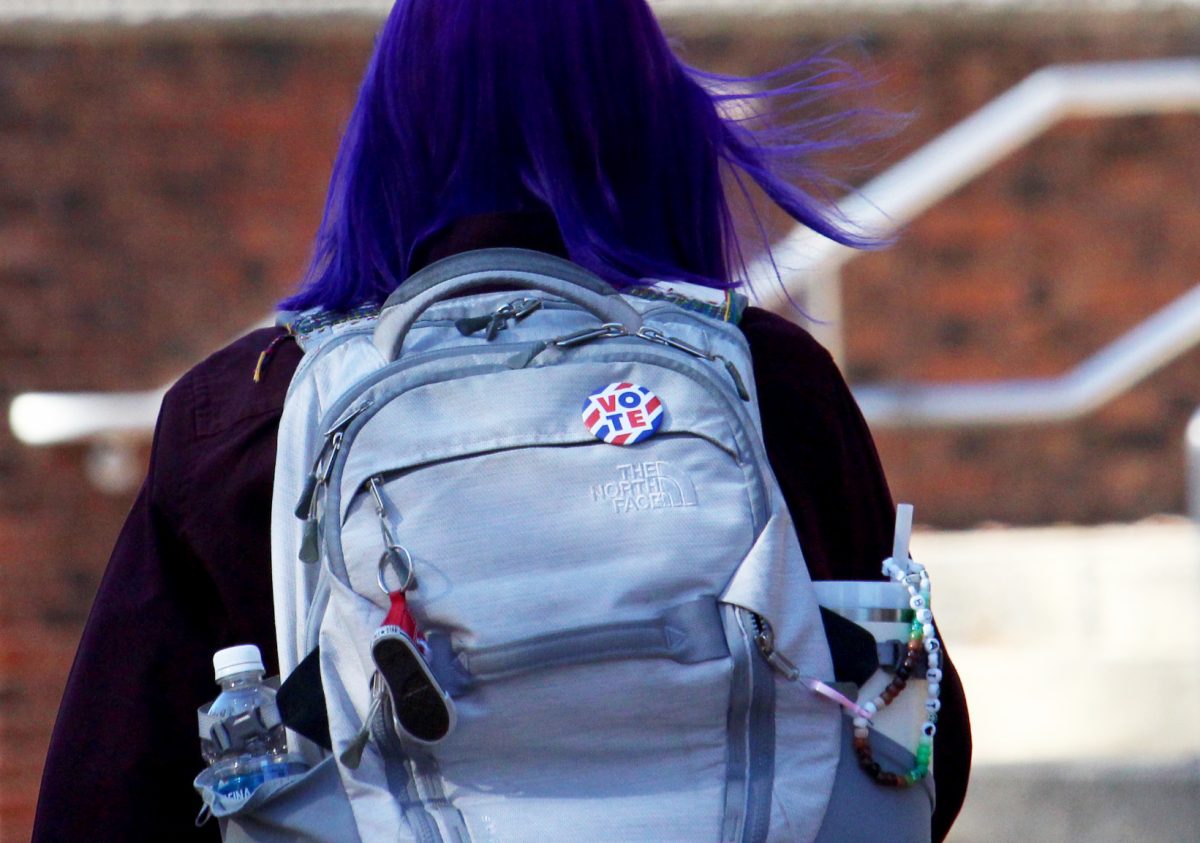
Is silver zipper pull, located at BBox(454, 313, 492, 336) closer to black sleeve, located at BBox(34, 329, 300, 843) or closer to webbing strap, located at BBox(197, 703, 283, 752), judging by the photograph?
black sleeve, located at BBox(34, 329, 300, 843)

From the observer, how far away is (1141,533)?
436 cm

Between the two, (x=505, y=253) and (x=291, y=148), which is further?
(x=291, y=148)

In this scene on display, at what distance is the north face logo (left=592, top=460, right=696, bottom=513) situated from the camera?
141cm

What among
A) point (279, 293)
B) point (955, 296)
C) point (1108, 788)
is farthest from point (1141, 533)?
point (279, 293)

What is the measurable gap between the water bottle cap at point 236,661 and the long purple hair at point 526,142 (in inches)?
13.9

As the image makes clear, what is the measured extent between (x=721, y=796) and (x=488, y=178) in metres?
0.62

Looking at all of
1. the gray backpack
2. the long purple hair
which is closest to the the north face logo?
the gray backpack

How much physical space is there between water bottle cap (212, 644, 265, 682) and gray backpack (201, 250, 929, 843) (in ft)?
0.14

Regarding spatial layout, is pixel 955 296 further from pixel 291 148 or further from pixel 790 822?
pixel 790 822

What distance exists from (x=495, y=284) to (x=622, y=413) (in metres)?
A: 0.19

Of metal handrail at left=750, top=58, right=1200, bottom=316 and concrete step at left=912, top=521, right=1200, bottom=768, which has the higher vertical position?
metal handrail at left=750, top=58, right=1200, bottom=316

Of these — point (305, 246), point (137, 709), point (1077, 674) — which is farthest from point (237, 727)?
point (305, 246)

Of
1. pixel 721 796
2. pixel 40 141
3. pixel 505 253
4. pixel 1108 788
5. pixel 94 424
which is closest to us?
pixel 721 796

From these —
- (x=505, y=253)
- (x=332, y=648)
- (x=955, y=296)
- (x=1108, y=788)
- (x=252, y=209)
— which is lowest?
(x=1108, y=788)
